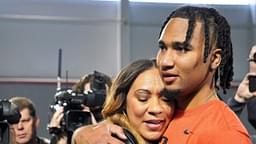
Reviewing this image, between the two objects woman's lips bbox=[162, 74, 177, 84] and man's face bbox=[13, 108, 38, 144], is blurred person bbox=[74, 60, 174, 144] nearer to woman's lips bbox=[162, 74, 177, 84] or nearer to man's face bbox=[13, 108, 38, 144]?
woman's lips bbox=[162, 74, 177, 84]

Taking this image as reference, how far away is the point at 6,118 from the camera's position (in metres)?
1.88

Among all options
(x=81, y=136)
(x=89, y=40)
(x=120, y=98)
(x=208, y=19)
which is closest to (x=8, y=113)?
(x=81, y=136)

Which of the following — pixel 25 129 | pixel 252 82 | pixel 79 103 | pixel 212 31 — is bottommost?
pixel 25 129

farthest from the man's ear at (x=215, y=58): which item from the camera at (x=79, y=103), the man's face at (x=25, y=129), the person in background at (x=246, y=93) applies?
the man's face at (x=25, y=129)

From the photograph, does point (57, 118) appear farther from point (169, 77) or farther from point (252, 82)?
point (169, 77)

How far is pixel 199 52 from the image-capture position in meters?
1.25

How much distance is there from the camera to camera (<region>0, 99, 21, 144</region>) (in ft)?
6.04

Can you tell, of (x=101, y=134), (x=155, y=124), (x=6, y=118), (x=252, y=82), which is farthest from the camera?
(x=252, y=82)

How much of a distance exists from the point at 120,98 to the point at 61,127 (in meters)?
0.99

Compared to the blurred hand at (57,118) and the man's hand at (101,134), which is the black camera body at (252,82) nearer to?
the man's hand at (101,134)

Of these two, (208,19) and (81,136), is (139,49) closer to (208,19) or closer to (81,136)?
(81,136)

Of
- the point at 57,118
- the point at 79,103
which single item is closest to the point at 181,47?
the point at 79,103

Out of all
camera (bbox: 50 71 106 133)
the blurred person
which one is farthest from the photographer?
the blurred person

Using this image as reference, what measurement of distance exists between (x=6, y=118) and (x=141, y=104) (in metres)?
0.58
